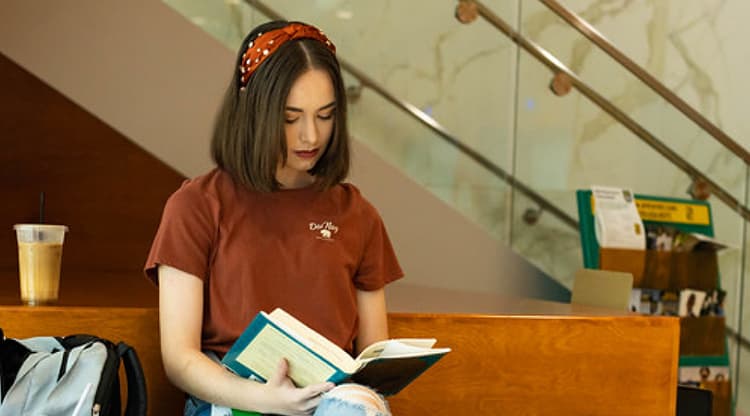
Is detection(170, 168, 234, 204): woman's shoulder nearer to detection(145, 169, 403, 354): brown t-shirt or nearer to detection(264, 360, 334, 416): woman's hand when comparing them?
detection(145, 169, 403, 354): brown t-shirt

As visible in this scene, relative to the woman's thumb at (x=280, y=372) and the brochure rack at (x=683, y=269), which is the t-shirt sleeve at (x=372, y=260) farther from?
the brochure rack at (x=683, y=269)

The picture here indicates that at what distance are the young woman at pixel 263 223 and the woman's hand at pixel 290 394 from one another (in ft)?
0.39

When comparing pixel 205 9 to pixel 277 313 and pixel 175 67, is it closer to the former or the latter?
pixel 175 67

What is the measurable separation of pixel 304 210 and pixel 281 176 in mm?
90

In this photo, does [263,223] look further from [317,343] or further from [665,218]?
[665,218]

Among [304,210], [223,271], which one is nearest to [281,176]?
[304,210]

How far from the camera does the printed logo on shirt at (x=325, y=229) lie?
2002 millimetres

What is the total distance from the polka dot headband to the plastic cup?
0.55m

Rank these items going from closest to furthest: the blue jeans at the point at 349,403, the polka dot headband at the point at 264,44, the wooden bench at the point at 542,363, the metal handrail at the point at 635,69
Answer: the blue jeans at the point at 349,403 < the polka dot headband at the point at 264,44 < the wooden bench at the point at 542,363 < the metal handrail at the point at 635,69

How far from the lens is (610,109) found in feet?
14.2

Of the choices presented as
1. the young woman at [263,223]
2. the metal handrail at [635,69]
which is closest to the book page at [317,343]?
the young woman at [263,223]

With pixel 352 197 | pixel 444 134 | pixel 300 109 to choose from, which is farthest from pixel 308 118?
pixel 444 134

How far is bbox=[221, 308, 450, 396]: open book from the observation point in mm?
1618

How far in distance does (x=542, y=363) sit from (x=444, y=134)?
1.73 metres
